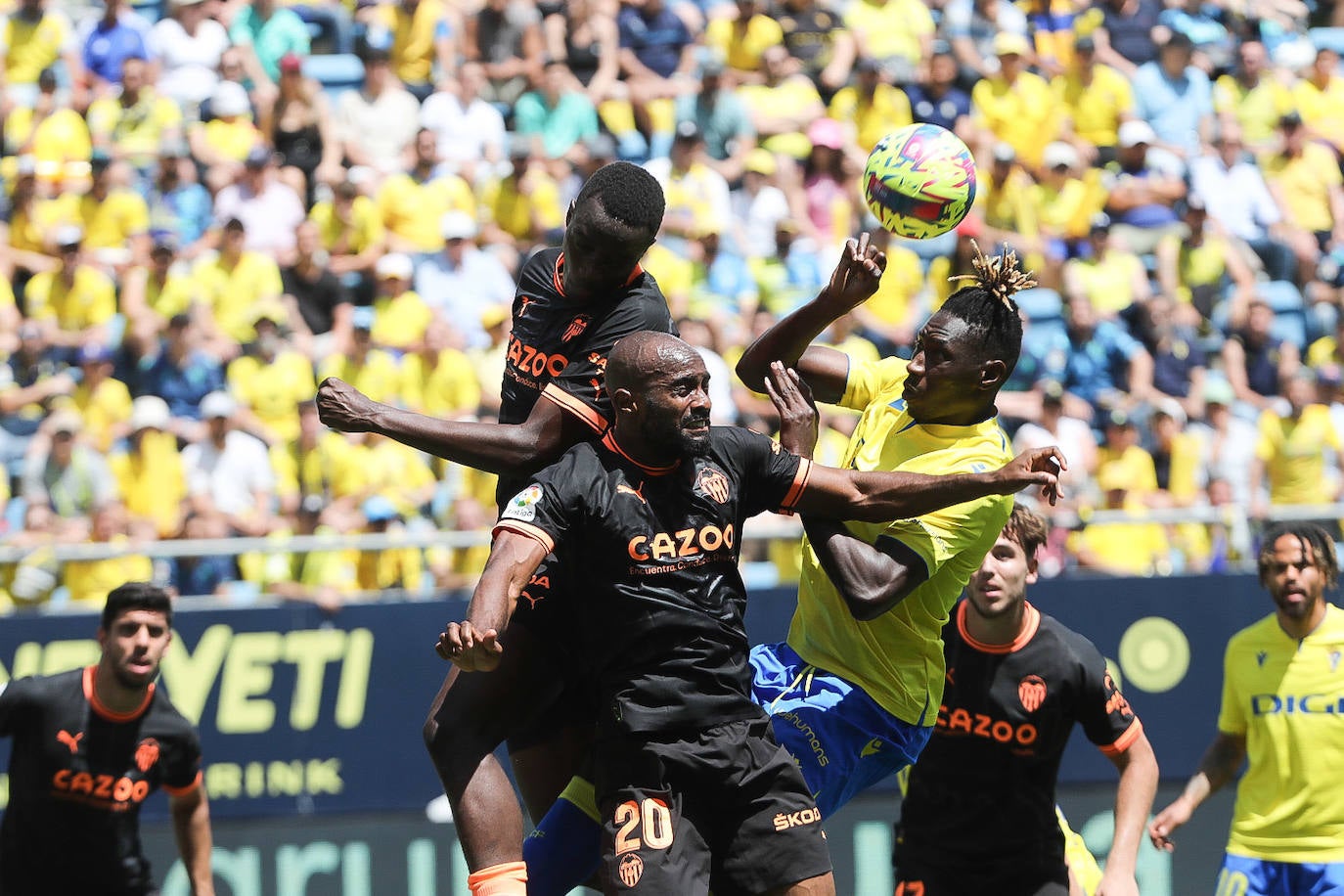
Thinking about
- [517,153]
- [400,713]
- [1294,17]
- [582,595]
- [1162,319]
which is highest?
[1294,17]

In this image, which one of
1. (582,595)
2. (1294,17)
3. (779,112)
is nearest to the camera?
(582,595)

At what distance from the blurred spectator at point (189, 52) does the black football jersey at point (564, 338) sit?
29.9 feet

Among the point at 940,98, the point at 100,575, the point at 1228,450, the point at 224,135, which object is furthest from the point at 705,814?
the point at 940,98

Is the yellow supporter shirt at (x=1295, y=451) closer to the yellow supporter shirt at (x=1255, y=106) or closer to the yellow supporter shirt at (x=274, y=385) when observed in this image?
the yellow supporter shirt at (x=1255, y=106)

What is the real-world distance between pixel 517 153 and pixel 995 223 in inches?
150

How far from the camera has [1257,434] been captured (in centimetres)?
1294

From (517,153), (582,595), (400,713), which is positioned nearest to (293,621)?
(400,713)

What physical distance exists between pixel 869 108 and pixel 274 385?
540cm

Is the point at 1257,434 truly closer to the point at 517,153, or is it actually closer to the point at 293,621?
the point at 517,153

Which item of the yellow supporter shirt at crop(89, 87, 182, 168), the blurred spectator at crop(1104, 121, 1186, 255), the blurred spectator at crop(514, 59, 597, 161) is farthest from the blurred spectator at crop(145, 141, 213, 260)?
the blurred spectator at crop(1104, 121, 1186, 255)

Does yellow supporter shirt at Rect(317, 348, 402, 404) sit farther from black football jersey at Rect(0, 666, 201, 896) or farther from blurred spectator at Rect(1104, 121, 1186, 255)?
blurred spectator at Rect(1104, 121, 1186, 255)

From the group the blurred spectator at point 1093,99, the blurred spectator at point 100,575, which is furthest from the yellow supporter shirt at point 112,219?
the blurred spectator at point 1093,99

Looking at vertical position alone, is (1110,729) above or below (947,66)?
below

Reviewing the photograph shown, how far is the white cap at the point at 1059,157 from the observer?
1455 centimetres
